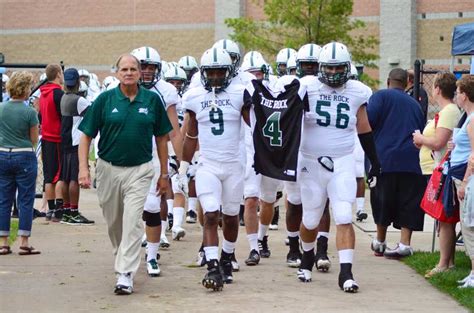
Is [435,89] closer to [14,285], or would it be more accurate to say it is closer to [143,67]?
[143,67]

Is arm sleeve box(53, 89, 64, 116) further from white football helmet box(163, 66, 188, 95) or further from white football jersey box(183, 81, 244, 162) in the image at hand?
white football jersey box(183, 81, 244, 162)

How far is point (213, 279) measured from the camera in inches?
359

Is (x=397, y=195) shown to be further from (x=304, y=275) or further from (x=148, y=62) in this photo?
(x=148, y=62)

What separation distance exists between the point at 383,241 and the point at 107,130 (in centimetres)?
404

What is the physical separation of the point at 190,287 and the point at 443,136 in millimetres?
3072

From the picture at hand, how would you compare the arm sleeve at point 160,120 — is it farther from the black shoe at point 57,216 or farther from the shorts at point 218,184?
the black shoe at point 57,216

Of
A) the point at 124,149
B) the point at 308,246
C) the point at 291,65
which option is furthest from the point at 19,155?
the point at 291,65

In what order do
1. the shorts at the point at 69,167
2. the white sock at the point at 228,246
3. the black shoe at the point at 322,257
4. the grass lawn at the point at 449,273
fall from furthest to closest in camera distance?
1. the shorts at the point at 69,167
2. the black shoe at the point at 322,257
3. the white sock at the point at 228,246
4. the grass lawn at the point at 449,273

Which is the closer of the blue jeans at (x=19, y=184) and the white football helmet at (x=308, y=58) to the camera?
the white football helmet at (x=308, y=58)

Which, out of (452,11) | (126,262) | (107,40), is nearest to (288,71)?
(126,262)

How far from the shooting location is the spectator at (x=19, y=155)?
11.4 meters

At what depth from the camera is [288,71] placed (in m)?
13.2

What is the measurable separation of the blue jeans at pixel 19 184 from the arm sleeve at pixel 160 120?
2498mm

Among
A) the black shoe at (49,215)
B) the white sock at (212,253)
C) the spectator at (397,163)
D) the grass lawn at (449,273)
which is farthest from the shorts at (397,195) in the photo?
the black shoe at (49,215)
